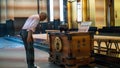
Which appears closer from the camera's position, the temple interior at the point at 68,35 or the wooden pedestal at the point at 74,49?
the wooden pedestal at the point at 74,49

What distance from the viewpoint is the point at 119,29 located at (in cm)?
868

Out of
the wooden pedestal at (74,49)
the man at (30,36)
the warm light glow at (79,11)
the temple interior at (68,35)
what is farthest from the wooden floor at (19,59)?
the warm light glow at (79,11)

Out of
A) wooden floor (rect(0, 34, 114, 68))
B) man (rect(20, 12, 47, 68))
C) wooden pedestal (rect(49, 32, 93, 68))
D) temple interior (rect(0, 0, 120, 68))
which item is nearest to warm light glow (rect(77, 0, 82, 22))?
temple interior (rect(0, 0, 120, 68))

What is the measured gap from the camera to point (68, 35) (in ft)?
17.7

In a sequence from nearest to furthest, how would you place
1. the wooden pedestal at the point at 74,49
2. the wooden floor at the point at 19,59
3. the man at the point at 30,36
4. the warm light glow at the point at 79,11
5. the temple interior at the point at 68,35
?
the man at the point at 30,36
the wooden pedestal at the point at 74,49
the temple interior at the point at 68,35
the wooden floor at the point at 19,59
the warm light glow at the point at 79,11

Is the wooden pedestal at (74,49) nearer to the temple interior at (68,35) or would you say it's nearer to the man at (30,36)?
the temple interior at (68,35)

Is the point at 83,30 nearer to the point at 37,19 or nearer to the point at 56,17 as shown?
the point at 37,19

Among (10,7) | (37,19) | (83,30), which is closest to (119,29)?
(83,30)

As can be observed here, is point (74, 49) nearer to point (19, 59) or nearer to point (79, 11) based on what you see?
point (19, 59)

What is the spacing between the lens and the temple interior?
559cm

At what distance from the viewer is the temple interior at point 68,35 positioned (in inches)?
220

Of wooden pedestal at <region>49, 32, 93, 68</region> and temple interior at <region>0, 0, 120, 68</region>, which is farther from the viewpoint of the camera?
temple interior at <region>0, 0, 120, 68</region>

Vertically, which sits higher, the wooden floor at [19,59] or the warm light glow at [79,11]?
the warm light glow at [79,11]

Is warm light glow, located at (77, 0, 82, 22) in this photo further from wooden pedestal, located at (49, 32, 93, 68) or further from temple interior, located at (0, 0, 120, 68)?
wooden pedestal, located at (49, 32, 93, 68)
